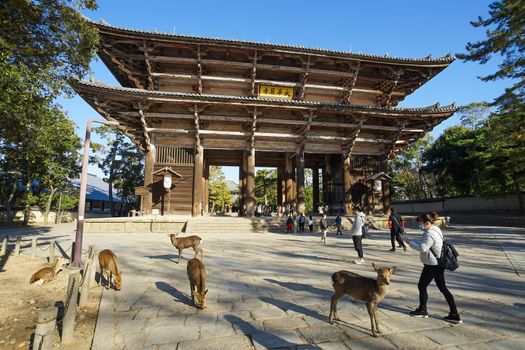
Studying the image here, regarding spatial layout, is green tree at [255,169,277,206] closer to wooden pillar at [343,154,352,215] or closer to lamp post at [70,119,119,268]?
wooden pillar at [343,154,352,215]

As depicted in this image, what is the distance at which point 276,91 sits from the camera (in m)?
18.0

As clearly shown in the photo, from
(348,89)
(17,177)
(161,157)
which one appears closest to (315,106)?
(348,89)

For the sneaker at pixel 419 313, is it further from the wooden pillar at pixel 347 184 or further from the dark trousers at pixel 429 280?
the wooden pillar at pixel 347 184

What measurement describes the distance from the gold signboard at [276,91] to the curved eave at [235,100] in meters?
2.29

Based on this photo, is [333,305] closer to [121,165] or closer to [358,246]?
[358,246]

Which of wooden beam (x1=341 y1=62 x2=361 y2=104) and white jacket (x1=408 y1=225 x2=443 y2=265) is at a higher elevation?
wooden beam (x1=341 y1=62 x2=361 y2=104)

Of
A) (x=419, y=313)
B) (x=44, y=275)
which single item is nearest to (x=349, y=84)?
(x=419, y=313)

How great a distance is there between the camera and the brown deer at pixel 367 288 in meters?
3.46

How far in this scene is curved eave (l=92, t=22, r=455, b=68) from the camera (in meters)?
14.7

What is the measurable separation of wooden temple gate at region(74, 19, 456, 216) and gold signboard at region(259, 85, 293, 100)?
0.22ft

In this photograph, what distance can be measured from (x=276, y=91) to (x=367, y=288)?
16.1 m

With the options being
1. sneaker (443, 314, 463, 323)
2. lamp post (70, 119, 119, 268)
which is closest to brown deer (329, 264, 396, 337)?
sneaker (443, 314, 463, 323)

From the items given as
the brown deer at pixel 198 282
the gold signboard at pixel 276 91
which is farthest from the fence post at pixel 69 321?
the gold signboard at pixel 276 91

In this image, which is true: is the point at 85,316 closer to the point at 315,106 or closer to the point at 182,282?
the point at 182,282
